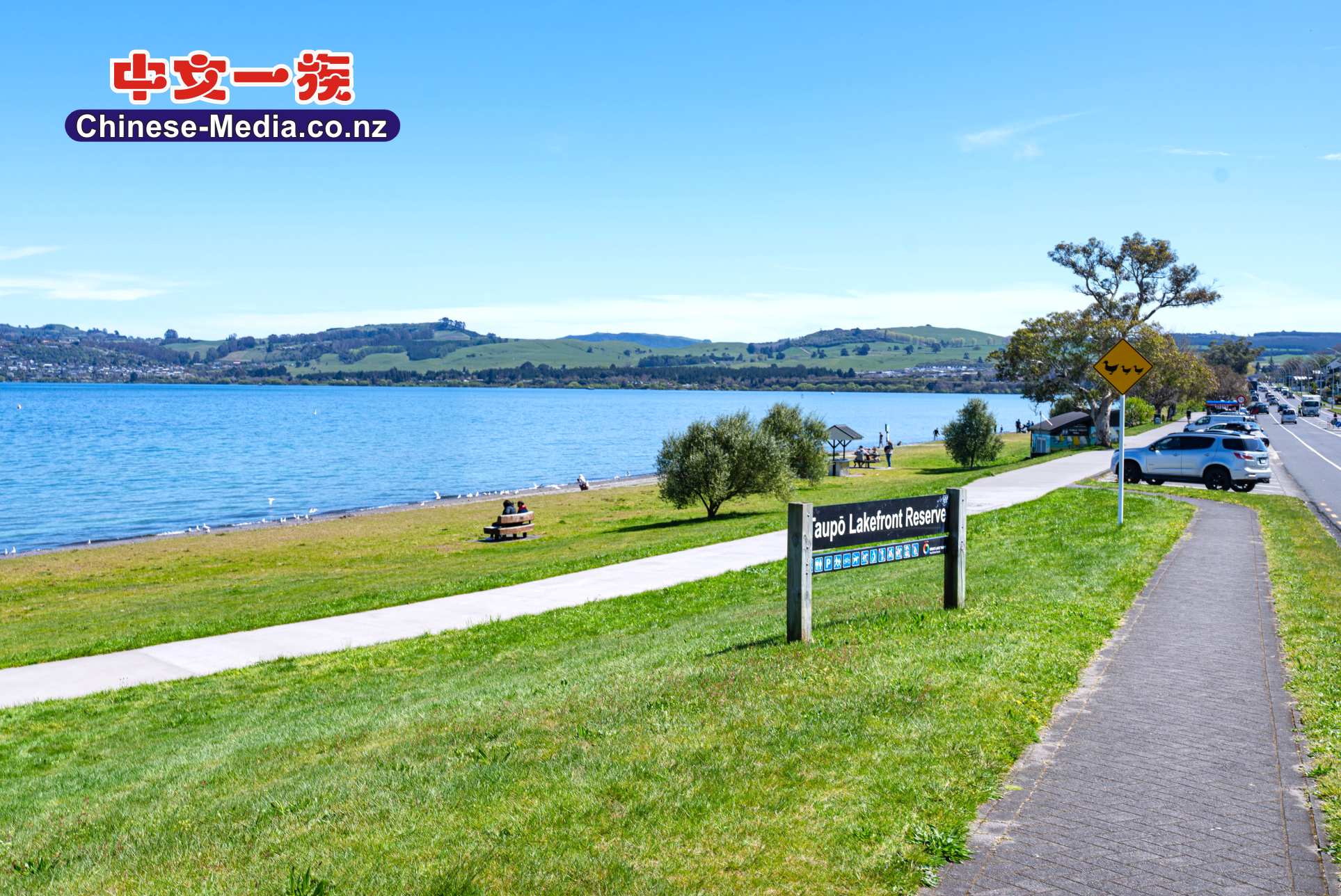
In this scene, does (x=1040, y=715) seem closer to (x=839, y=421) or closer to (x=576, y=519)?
(x=576, y=519)

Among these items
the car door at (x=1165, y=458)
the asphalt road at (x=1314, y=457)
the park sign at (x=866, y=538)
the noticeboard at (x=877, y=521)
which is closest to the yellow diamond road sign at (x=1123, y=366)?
the asphalt road at (x=1314, y=457)

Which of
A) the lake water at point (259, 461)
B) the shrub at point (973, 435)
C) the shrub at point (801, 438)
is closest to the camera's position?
the shrub at point (801, 438)

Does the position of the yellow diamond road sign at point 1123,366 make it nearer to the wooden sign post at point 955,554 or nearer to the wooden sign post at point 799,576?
the wooden sign post at point 955,554

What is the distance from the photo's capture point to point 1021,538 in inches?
720

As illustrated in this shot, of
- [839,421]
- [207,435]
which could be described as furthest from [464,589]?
[839,421]

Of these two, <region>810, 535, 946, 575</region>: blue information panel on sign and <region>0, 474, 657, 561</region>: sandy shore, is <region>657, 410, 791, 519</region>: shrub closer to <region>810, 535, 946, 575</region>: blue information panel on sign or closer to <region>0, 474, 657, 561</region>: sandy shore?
<region>0, 474, 657, 561</region>: sandy shore

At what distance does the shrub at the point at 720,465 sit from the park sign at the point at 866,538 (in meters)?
20.1

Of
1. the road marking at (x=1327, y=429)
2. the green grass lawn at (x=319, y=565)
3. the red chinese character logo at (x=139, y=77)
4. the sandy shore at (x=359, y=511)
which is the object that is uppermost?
the red chinese character logo at (x=139, y=77)

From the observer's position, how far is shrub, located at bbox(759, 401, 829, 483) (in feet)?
136

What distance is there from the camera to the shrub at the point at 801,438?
1630 inches

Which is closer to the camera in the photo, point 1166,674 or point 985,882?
point 985,882

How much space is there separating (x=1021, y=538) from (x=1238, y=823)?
44.2 ft

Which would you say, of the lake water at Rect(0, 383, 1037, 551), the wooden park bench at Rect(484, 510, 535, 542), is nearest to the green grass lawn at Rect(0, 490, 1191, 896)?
the wooden park bench at Rect(484, 510, 535, 542)

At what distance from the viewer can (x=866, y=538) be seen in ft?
33.7
